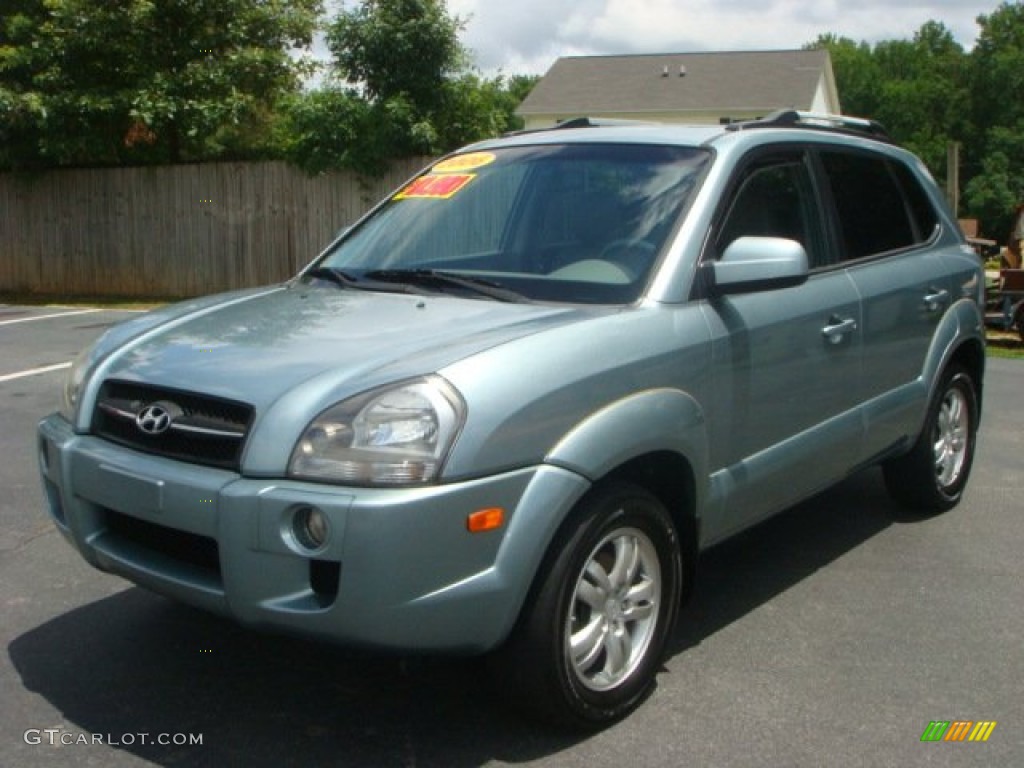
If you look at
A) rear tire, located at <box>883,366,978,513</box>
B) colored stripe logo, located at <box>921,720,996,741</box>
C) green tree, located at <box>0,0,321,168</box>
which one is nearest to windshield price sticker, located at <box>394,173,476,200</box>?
rear tire, located at <box>883,366,978,513</box>

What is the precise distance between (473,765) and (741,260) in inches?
70.4

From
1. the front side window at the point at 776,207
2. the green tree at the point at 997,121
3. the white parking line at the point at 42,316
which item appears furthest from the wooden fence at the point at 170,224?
the green tree at the point at 997,121

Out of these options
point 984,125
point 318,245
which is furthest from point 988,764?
point 984,125

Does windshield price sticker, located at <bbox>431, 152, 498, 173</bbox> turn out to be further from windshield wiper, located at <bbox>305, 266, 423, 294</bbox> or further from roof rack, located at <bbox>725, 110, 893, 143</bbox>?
roof rack, located at <bbox>725, 110, 893, 143</bbox>

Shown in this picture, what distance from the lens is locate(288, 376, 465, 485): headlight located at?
306 centimetres

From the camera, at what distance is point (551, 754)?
3.40m

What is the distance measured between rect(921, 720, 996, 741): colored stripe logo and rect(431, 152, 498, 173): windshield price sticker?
266cm

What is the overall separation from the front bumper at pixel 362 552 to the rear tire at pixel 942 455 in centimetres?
291

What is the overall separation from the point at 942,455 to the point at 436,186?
2833 mm

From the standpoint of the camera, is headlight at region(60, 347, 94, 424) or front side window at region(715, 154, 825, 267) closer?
headlight at region(60, 347, 94, 424)

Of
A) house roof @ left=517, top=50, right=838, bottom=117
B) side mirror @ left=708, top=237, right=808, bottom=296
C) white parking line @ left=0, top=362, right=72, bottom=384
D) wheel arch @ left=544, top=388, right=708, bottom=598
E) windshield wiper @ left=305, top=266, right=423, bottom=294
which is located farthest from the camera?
house roof @ left=517, top=50, right=838, bottom=117

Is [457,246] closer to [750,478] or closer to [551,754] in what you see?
[750,478]

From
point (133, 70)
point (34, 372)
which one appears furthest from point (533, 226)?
point (133, 70)

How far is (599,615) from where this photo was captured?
354 cm
